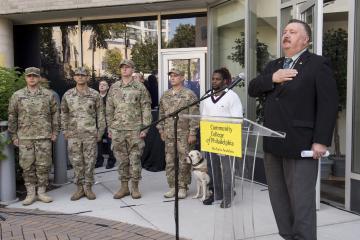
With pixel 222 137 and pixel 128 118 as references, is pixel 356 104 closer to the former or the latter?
pixel 222 137

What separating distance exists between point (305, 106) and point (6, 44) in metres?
8.41

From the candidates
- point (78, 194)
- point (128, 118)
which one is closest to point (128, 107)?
point (128, 118)

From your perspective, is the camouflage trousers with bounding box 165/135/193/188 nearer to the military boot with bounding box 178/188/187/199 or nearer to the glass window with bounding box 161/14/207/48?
the military boot with bounding box 178/188/187/199

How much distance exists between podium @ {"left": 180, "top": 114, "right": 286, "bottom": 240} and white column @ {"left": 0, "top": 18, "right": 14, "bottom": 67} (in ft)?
24.9

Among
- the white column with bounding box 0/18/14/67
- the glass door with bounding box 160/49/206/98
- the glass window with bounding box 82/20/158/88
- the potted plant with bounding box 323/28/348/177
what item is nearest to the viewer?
the potted plant with bounding box 323/28/348/177

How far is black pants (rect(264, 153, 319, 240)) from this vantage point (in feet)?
10.3

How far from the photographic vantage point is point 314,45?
4.99 meters

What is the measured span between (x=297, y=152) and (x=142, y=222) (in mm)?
2450

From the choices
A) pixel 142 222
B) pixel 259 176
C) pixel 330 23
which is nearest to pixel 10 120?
A: pixel 142 222

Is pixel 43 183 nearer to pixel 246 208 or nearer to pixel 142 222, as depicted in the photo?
pixel 142 222

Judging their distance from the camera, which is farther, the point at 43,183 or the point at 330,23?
the point at 330,23

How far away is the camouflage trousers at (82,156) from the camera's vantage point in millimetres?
5914

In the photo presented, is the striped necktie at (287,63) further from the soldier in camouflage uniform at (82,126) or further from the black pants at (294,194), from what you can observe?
the soldier in camouflage uniform at (82,126)

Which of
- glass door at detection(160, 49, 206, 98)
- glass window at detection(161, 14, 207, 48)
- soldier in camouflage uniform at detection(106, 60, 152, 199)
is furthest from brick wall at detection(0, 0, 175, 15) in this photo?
soldier in camouflage uniform at detection(106, 60, 152, 199)
